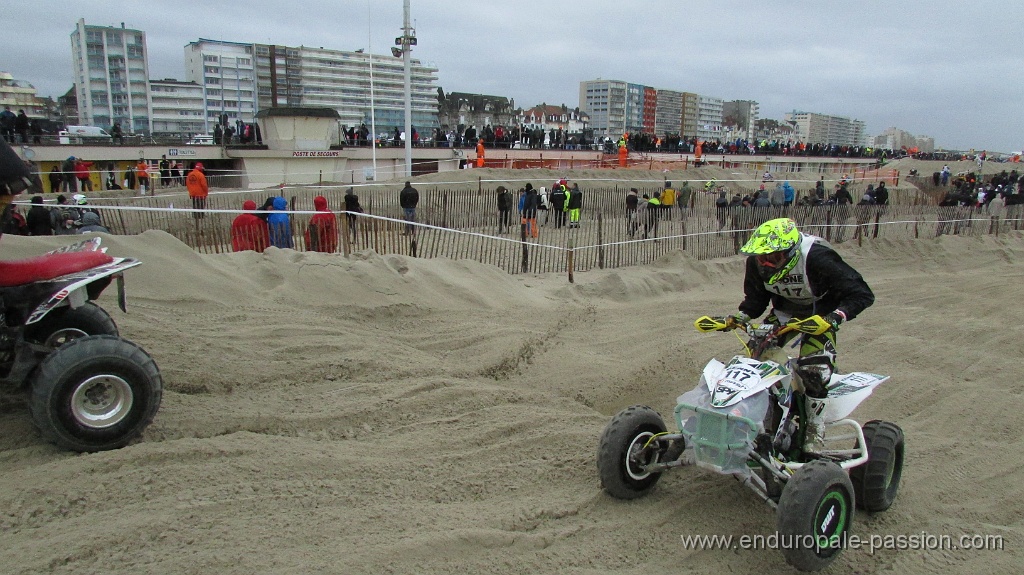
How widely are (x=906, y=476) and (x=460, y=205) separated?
1246 cm

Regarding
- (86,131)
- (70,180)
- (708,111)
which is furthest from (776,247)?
(708,111)

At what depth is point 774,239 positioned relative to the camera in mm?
4047

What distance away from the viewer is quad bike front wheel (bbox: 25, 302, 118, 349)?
4.28 metres

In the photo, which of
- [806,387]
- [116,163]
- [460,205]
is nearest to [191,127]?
[116,163]

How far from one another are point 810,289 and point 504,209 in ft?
42.4

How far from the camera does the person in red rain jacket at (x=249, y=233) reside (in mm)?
9672

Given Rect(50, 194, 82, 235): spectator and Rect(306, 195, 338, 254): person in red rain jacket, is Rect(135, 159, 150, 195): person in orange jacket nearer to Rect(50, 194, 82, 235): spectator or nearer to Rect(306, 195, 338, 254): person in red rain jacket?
Rect(50, 194, 82, 235): spectator

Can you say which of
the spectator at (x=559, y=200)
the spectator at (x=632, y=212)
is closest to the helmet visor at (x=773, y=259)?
the spectator at (x=632, y=212)

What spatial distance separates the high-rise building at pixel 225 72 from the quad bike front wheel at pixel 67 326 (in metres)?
49.6

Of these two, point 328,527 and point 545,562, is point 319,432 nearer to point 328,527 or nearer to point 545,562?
point 328,527

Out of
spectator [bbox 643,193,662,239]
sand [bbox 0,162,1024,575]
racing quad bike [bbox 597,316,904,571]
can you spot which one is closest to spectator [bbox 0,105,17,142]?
sand [bbox 0,162,1024,575]

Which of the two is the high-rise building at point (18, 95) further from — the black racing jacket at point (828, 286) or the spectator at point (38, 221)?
the black racing jacket at point (828, 286)

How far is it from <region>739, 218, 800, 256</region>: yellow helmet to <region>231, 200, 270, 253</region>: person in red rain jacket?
7917 mm

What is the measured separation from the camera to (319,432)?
4.73 metres
